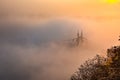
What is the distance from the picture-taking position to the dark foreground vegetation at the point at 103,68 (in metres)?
60.3

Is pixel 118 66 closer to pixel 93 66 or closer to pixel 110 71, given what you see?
pixel 110 71

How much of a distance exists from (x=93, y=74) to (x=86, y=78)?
3.58m

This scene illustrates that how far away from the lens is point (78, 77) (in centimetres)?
7425

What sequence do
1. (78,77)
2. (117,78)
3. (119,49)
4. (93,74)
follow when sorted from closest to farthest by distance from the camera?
(117,78)
(119,49)
(93,74)
(78,77)

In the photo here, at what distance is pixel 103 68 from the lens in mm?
64750

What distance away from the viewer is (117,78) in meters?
58.6

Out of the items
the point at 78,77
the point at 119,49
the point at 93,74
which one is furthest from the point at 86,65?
the point at 119,49

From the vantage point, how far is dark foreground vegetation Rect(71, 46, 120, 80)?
60256mm

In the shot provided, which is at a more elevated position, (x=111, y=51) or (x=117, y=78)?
(x=111, y=51)

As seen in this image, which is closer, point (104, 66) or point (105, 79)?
point (105, 79)

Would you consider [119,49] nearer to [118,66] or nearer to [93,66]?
[118,66]

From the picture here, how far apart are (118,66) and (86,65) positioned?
49.3 ft

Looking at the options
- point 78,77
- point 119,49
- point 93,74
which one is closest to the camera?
point 119,49

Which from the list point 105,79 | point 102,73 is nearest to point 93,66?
point 102,73
